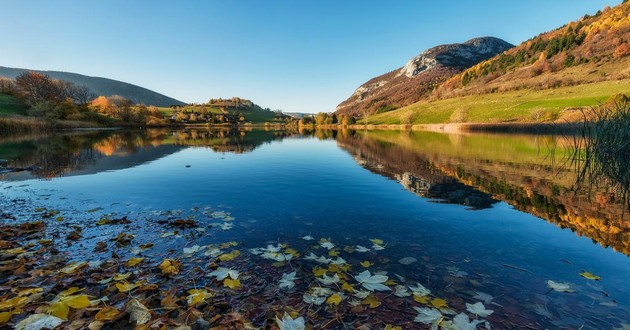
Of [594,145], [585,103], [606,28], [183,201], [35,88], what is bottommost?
[183,201]

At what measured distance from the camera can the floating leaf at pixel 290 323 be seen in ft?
18.2

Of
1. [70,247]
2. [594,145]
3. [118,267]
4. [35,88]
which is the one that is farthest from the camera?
[35,88]

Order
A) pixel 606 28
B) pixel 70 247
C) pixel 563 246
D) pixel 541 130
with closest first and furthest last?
pixel 70 247
pixel 563 246
pixel 541 130
pixel 606 28

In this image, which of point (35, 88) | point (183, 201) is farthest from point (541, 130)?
point (35, 88)

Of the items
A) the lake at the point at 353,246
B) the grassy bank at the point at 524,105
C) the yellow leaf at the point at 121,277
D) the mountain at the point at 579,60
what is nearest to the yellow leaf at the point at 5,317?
the lake at the point at 353,246

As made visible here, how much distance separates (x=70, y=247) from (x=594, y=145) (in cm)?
2385

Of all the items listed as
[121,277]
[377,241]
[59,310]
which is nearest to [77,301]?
[59,310]

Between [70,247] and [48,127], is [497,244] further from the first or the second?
[48,127]

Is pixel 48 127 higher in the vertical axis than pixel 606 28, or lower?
lower

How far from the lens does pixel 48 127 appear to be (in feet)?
303

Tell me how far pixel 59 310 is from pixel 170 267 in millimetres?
2664

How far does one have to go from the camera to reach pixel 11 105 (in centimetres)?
10194

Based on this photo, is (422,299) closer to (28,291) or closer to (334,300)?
(334,300)

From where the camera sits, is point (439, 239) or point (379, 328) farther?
point (439, 239)
